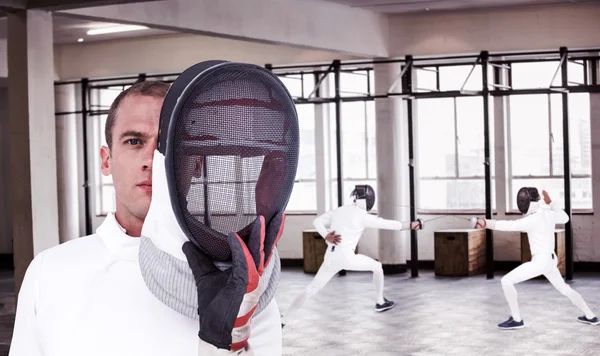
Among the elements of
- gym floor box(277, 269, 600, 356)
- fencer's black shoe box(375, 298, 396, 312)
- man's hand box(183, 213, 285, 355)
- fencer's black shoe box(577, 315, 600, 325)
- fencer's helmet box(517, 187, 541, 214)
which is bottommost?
gym floor box(277, 269, 600, 356)

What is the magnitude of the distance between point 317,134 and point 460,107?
7.31ft

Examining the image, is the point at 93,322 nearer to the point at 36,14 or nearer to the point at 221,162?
the point at 221,162

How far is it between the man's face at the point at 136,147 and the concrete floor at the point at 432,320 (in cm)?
620

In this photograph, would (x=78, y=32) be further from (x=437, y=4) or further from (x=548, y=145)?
(x=548, y=145)

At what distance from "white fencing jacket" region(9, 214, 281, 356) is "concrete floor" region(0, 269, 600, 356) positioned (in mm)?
6160

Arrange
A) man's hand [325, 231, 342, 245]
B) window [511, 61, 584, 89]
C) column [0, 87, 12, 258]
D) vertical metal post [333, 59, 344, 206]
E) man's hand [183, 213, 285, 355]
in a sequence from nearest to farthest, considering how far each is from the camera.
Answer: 1. man's hand [183, 213, 285, 355]
2. man's hand [325, 231, 342, 245]
3. vertical metal post [333, 59, 344, 206]
4. window [511, 61, 584, 89]
5. column [0, 87, 12, 258]

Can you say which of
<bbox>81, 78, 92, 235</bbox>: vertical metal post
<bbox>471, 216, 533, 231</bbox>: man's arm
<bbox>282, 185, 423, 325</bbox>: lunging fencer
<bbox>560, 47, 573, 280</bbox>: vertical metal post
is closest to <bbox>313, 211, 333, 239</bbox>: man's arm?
<bbox>282, 185, 423, 325</bbox>: lunging fencer

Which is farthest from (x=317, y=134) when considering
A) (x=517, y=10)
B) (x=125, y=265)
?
(x=125, y=265)

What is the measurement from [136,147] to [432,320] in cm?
783

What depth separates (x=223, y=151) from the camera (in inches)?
31.5

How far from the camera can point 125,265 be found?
3.19 feet

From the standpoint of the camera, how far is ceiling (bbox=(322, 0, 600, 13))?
35.4 ft

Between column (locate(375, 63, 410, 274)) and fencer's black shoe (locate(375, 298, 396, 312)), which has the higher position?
column (locate(375, 63, 410, 274))

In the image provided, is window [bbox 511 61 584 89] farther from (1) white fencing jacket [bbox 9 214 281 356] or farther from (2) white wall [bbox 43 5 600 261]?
(1) white fencing jacket [bbox 9 214 281 356]
